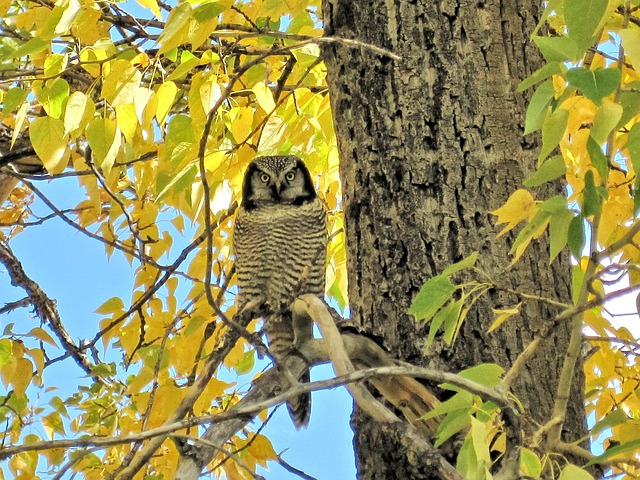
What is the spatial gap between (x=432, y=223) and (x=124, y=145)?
1016 millimetres

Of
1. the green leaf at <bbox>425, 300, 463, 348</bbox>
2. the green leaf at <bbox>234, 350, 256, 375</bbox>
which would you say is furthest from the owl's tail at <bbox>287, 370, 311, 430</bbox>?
the green leaf at <bbox>425, 300, 463, 348</bbox>

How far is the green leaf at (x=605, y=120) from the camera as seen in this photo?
1104 mm

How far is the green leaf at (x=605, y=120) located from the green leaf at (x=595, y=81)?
0.16 feet

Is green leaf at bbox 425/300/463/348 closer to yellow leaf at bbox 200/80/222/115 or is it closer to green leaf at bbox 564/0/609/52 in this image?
green leaf at bbox 564/0/609/52

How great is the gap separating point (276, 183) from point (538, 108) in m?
2.27

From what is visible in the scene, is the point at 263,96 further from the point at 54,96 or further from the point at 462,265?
the point at 462,265

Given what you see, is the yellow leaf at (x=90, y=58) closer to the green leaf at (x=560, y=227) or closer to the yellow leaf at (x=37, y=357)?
the yellow leaf at (x=37, y=357)

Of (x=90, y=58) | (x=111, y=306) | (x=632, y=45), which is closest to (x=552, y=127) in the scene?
(x=632, y=45)

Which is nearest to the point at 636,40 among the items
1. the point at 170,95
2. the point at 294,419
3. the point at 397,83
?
the point at 397,83

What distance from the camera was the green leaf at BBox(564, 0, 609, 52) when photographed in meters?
1.04

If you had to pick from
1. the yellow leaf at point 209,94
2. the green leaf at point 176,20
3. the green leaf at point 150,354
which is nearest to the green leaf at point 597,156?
the green leaf at point 176,20

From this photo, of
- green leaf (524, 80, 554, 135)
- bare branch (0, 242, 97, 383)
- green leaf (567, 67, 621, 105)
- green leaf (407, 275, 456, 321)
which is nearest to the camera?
green leaf (567, 67, 621, 105)

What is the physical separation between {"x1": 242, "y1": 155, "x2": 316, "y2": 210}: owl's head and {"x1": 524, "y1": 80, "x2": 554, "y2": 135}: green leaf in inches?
88.7

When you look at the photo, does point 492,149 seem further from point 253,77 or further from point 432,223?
point 253,77
